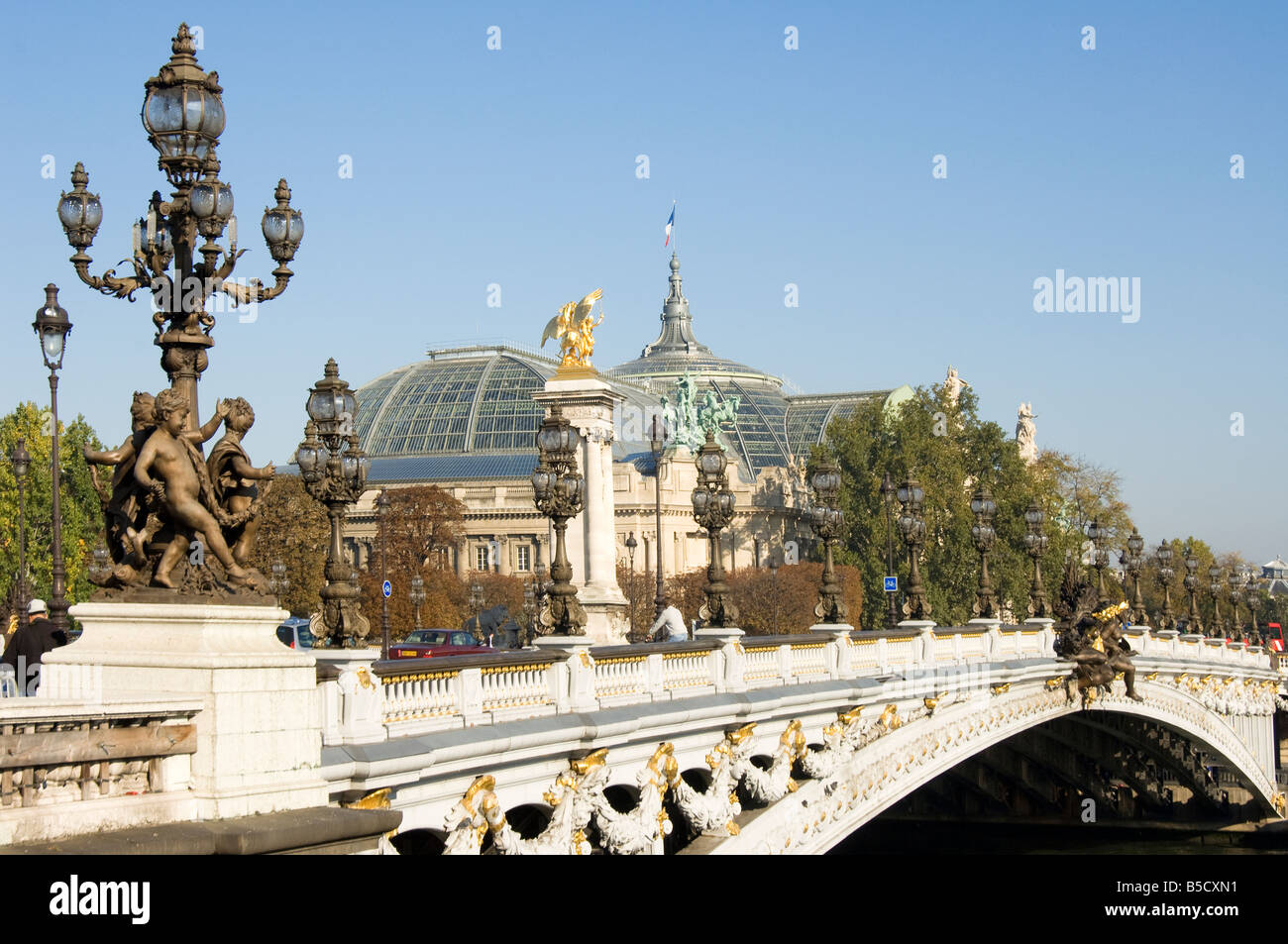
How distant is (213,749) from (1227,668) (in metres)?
51.5

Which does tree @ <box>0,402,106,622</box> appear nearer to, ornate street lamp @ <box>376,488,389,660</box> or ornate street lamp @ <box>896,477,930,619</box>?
ornate street lamp @ <box>376,488,389,660</box>

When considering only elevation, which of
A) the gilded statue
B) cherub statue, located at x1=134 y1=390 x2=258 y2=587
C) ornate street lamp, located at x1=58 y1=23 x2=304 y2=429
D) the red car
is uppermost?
the gilded statue

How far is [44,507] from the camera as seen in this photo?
6412cm

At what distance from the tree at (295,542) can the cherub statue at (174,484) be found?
2245 inches

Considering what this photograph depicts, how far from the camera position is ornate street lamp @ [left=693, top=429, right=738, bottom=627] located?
24375mm

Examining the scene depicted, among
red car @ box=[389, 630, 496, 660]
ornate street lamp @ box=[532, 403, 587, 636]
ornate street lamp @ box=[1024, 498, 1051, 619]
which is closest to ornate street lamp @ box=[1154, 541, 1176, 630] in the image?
ornate street lamp @ box=[1024, 498, 1051, 619]

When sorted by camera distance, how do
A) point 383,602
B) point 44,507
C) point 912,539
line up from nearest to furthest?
point 912,539 < point 383,602 < point 44,507

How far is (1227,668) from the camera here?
189 feet

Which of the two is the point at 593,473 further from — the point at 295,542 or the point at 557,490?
the point at 295,542

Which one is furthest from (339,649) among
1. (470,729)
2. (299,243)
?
(299,243)

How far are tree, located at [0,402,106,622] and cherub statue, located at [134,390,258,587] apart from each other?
50623mm

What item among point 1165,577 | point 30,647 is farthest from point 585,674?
point 1165,577

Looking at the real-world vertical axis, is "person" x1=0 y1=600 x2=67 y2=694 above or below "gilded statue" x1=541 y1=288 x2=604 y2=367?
below

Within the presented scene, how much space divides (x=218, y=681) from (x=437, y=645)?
87.7 ft
